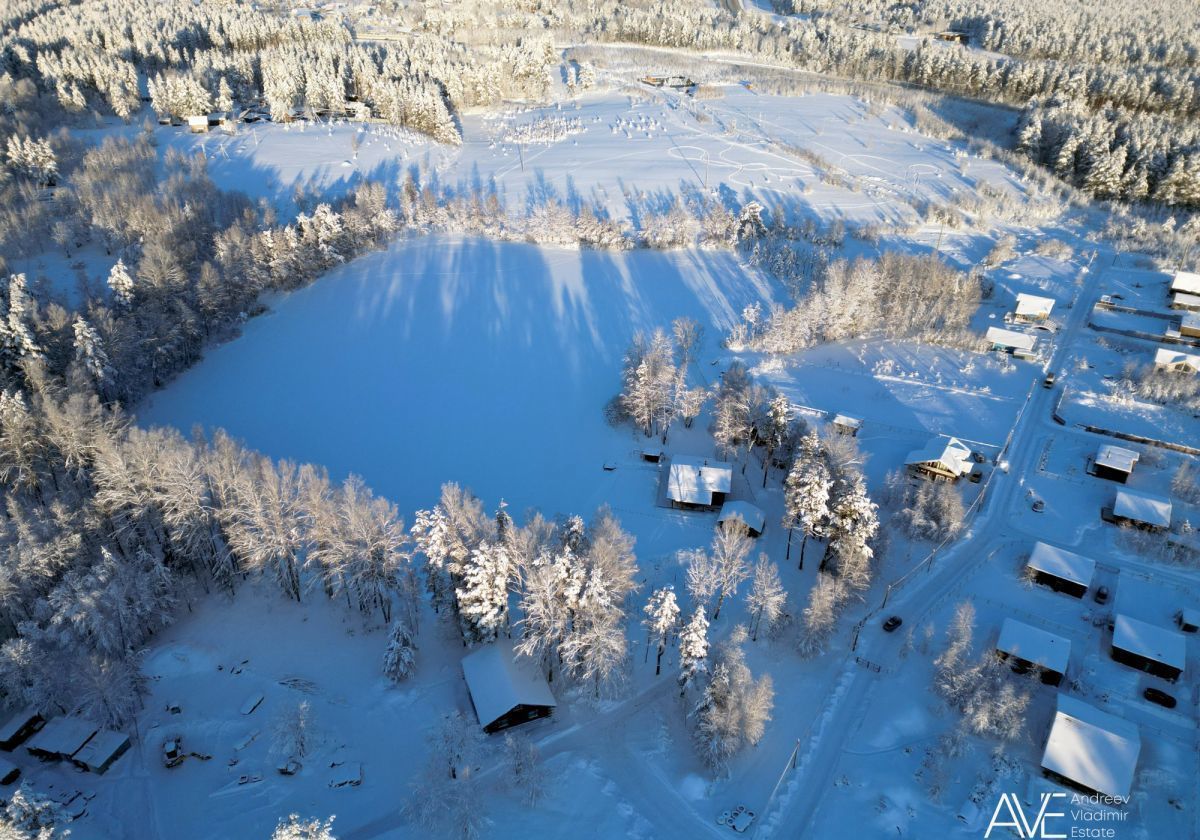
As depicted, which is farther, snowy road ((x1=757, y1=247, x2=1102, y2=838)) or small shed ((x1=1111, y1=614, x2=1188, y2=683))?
small shed ((x1=1111, y1=614, x2=1188, y2=683))

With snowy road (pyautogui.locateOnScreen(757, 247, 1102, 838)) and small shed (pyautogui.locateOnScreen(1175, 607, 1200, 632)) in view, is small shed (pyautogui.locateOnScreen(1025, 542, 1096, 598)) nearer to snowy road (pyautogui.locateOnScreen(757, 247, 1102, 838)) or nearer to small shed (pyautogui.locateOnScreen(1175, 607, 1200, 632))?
snowy road (pyautogui.locateOnScreen(757, 247, 1102, 838))

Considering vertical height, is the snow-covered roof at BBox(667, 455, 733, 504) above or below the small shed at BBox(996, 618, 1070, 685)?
above

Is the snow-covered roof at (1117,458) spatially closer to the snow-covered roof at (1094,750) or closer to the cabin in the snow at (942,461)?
the cabin in the snow at (942,461)

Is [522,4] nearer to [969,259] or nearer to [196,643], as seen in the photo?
[969,259]

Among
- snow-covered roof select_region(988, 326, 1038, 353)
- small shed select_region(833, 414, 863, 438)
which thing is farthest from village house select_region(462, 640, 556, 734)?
snow-covered roof select_region(988, 326, 1038, 353)

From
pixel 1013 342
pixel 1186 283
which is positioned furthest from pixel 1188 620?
pixel 1186 283
